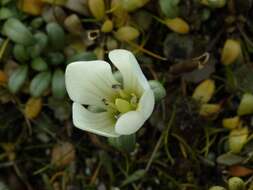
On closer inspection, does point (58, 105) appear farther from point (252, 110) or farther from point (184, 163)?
point (252, 110)

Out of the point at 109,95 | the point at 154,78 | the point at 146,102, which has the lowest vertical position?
the point at 154,78

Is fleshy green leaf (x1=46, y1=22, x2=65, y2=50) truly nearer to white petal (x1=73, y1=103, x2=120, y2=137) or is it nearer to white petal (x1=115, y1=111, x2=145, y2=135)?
white petal (x1=73, y1=103, x2=120, y2=137)

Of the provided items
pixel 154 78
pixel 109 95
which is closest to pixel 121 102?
pixel 109 95

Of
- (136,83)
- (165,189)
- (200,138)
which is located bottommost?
(165,189)

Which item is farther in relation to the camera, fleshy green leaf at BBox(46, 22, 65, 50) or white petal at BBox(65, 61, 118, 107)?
fleshy green leaf at BBox(46, 22, 65, 50)

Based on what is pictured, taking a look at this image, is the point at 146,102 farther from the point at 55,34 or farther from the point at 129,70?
the point at 55,34

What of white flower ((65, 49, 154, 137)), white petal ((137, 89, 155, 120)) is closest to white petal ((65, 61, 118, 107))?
white flower ((65, 49, 154, 137))

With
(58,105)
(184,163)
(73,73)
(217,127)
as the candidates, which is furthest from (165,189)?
(73,73)
